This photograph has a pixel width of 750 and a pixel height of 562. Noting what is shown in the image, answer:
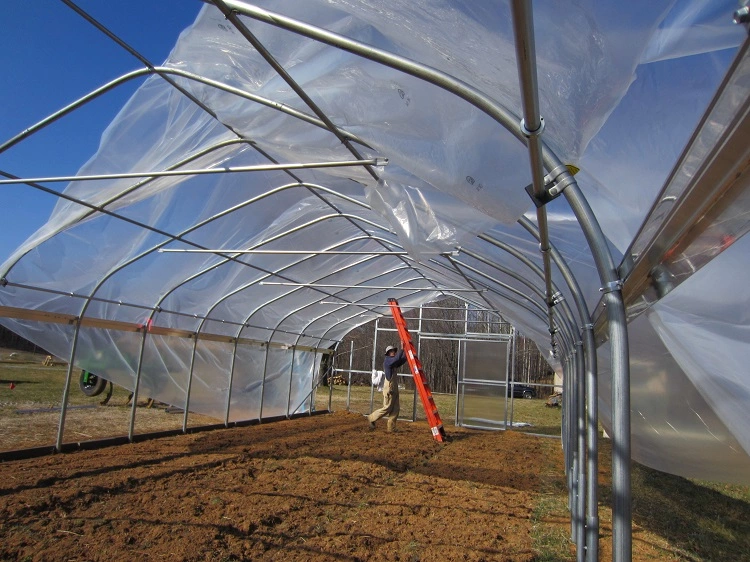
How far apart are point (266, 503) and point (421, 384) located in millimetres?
6410

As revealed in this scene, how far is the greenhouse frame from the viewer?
1463 mm

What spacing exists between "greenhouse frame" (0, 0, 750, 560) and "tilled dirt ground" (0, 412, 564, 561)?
47.7 inches

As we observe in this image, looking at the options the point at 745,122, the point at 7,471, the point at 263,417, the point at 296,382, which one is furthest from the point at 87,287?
the point at 745,122

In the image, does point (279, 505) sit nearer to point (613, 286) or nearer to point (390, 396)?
point (613, 286)

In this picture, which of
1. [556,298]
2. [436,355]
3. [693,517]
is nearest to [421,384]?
[693,517]

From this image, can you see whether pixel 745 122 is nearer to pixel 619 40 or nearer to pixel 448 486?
pixel 619 40

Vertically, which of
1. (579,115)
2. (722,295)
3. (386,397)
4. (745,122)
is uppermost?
(579,115)

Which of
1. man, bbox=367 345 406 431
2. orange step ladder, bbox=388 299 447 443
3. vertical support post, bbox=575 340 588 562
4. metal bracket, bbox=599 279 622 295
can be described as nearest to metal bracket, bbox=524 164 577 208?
metal bracket, bbox=599 279 622 295

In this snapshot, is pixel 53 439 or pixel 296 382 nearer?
pixel 53 439

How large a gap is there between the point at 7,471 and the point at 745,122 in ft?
24.2

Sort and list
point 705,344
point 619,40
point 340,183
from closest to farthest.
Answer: point 619,40
point 705,344
point 340,183

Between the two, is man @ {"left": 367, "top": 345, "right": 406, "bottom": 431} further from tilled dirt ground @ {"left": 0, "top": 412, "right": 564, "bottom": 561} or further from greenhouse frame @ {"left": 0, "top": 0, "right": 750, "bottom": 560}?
greenhouse frame @ {"left": 0, "top": 0, "right": 750, "bottom": 560}

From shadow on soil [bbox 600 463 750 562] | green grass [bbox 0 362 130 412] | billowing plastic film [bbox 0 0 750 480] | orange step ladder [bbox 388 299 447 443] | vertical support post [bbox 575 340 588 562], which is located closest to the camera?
billowing plastic film [bbox 0 0 750 480]

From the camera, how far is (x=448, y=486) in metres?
7.01
